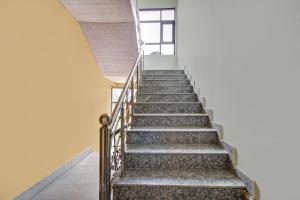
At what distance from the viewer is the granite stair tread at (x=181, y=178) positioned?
2113mm

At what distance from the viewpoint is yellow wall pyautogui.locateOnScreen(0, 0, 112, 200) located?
2.32 m

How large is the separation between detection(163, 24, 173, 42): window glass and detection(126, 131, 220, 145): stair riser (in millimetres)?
5587

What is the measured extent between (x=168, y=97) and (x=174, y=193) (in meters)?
2.09

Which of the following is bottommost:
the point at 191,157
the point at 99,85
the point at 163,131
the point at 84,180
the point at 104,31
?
the point at 84,180

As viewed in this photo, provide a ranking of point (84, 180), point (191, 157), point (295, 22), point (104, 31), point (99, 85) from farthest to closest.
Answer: point (99, 85) → point (104, 31) → point (84, 180) → point (191, 157) → point (295, 22)

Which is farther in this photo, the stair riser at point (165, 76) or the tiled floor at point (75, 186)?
the stair riser at point (165, 76)

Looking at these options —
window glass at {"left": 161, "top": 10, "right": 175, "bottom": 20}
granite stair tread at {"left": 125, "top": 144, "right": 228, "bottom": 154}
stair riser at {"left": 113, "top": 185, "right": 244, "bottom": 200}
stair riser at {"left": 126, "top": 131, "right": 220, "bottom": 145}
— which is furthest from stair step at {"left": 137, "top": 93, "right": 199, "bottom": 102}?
window glass at {"left": 161, "top": 10, "right": 175, "bottom": 20}

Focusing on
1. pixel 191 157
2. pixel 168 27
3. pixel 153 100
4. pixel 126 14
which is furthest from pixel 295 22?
pixel 168 27

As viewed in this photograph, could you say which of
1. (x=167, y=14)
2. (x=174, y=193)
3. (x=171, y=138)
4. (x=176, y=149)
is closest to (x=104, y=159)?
(x=174, y=193)

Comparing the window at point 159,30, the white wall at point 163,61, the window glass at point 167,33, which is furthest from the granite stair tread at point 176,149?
the window glass at point 167,33

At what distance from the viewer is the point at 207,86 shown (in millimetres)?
3436

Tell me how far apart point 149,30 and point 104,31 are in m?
3.58

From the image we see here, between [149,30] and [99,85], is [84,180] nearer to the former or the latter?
[99,85]

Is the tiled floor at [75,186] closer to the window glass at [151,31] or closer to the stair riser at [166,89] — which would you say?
the stair riser at [166,89]
